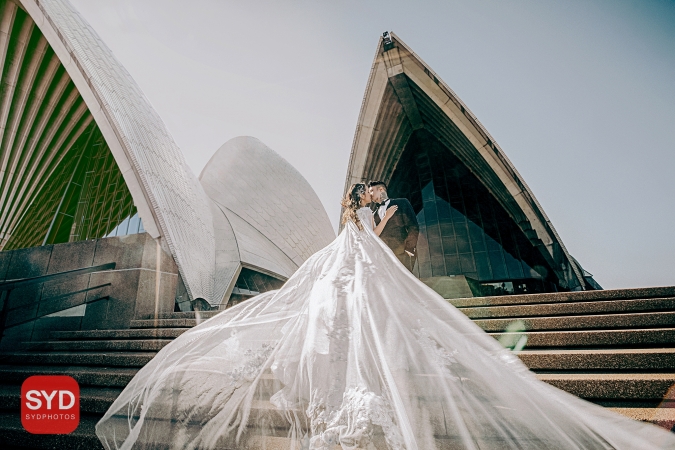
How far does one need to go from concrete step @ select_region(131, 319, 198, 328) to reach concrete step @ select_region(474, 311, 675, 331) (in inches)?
142

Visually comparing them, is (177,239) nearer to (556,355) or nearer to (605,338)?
(556,355)

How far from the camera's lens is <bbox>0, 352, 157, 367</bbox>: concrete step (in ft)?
10.1

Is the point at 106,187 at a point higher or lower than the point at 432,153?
lower

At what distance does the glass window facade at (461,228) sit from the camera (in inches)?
359

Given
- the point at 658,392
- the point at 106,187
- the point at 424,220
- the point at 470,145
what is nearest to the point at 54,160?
the point at 106,187

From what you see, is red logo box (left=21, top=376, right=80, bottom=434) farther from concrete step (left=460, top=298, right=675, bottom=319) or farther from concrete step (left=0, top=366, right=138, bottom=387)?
concrete step (left=460, top=298, right=675, bottom=319)

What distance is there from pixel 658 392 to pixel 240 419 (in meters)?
2.60

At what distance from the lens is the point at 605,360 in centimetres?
226

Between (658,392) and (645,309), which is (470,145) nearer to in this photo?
(645,309)

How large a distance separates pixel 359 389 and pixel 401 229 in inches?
90.5

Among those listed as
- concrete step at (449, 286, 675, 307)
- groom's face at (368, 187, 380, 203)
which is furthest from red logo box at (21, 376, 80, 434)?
concrete step at (449, 286, 675, 307)

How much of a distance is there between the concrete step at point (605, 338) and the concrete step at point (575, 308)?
59cm

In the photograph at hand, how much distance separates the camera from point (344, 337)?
190 centimetres

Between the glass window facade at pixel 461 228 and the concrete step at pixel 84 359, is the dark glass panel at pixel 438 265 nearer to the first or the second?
the glass window facade at pixel 461 228
